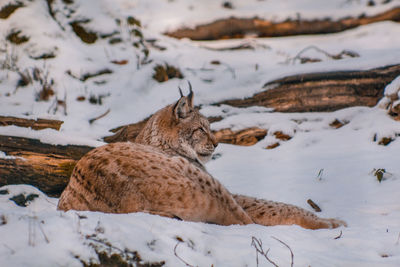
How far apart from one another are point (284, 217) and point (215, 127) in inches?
101

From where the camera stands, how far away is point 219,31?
9594mm

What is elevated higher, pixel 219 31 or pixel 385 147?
pixel 219 31

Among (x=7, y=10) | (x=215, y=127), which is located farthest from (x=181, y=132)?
(x=7, y=10)

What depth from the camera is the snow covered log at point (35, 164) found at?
3764 mm

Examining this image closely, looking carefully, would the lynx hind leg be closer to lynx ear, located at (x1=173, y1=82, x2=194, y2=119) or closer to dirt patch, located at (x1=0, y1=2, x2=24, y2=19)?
lynx ear, located at (x1=173, y1=82, x2=194, y2=119)

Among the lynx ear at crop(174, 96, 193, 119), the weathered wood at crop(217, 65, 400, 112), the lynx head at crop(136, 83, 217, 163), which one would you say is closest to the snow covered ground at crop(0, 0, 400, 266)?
the weathered wood at crop(217, 65, 400, 112)

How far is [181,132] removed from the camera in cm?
394

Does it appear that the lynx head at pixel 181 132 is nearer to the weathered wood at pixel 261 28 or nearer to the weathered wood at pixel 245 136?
the weathered wood at pixel 245 136

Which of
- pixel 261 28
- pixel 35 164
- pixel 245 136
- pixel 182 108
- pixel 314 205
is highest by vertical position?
pixel 261 28

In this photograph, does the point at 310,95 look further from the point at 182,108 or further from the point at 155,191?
the point at 155,191

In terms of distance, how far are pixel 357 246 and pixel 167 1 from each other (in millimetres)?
9206

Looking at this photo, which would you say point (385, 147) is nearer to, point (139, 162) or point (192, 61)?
point (139, 162)

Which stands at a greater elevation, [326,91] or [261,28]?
[261,28]

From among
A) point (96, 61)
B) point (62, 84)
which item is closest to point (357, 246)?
point (62, 84)
